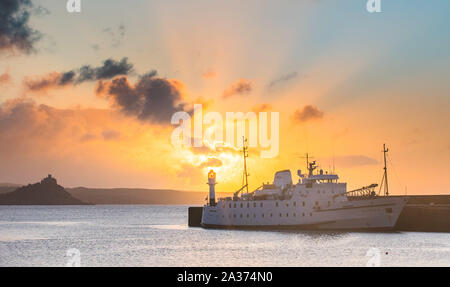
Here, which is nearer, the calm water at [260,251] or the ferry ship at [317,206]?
the calm water at [260,251]

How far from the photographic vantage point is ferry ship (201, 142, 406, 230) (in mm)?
72812

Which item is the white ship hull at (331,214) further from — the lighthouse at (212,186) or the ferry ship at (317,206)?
the lighthouse at (212,186)

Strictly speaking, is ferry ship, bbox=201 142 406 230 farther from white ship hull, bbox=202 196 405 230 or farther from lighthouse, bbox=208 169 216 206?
lighthouse, bbox=208 169 216 206

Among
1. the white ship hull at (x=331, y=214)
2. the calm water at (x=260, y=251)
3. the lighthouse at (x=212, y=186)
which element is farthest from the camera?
the lighthouse at (x=212, y=186)

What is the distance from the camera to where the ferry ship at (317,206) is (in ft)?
239

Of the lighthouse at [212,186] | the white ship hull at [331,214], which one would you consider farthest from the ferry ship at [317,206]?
the lighthouse at [212,186]

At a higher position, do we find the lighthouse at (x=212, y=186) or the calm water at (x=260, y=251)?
the lighthouse at (x=212, y=186)

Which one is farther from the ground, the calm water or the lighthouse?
the lighthouse

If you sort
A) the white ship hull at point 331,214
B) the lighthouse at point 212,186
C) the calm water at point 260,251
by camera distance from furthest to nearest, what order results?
the lighthouse at point 212,186 → the white ship hull at point 331,214 → the calm water at point 260,251

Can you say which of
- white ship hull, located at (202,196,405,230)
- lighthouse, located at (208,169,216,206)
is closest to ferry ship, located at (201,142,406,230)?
white ship hull, located at (202,196,405,230)

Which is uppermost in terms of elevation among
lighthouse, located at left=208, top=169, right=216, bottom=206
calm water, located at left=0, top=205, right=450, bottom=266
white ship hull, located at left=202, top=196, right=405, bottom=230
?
lighthouse, located at left=208, top=169, right=216, bottom=206
